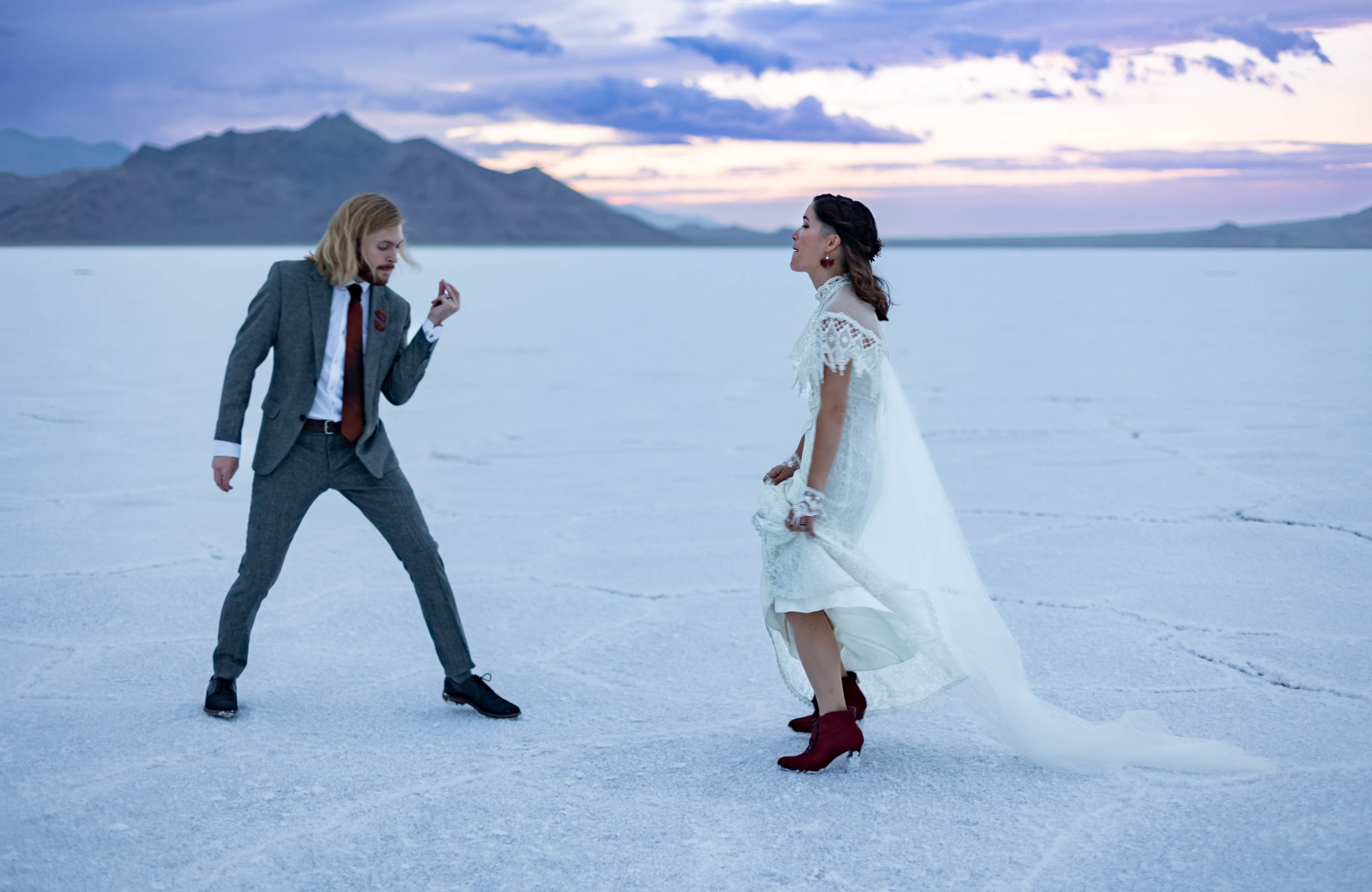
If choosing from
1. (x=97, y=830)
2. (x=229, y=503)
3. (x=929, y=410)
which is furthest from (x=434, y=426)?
(x=97, y=830)

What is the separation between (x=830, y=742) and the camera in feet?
10.5

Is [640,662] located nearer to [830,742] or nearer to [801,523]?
[830,742]

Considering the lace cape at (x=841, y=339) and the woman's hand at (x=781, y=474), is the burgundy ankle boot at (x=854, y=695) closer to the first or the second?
the woman's hand at (x=781, y=474)

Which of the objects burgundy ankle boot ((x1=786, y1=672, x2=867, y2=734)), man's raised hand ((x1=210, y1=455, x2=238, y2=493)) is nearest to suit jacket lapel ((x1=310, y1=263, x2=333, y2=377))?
man's raised hand ((x1=210, y1=455, x2=238, y2=493))

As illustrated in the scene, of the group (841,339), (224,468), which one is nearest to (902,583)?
(841,339)

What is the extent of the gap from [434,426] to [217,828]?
22.7 ft

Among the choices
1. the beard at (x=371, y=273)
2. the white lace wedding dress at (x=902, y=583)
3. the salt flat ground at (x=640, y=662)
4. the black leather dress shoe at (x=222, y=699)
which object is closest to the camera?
the salt flat ground at (x=640, y=662)

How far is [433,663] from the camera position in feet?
14.0

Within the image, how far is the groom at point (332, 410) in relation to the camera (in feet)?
11.3

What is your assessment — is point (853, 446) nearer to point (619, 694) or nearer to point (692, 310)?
point (619, 694)

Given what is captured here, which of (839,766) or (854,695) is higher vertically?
(854,695)

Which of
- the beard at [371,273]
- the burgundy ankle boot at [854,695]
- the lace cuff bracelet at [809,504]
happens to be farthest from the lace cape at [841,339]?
the beard at [371,273]

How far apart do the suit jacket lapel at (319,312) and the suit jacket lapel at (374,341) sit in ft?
0.36

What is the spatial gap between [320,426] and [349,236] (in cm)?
55
